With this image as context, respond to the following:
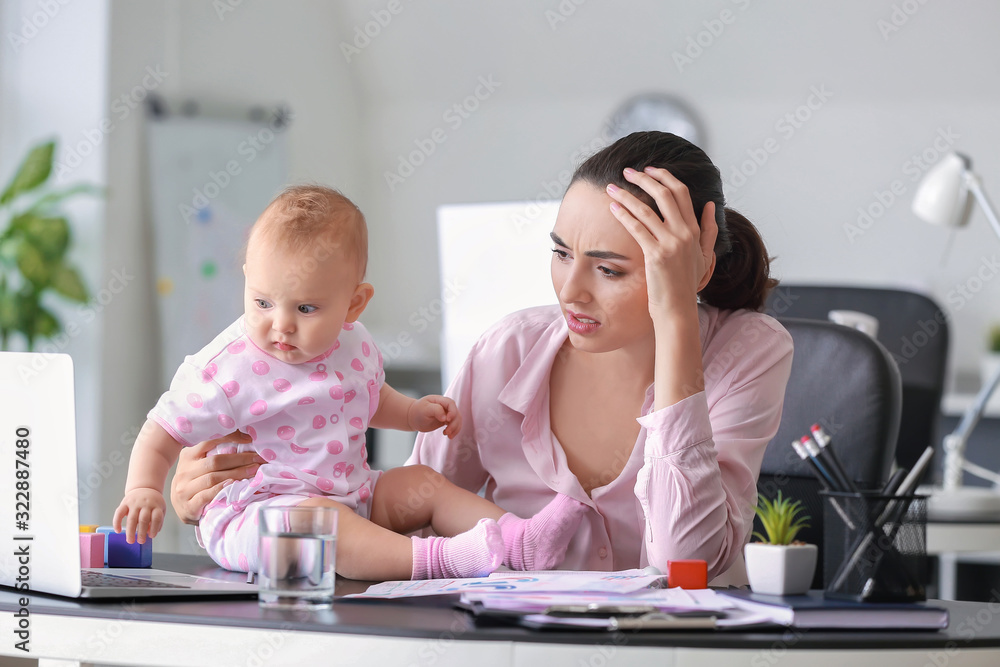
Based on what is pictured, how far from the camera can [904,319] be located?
9.23 feet

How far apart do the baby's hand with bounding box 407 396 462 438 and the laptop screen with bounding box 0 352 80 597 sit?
19.5 inches

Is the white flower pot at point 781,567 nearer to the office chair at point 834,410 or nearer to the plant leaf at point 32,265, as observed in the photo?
the office chair at point 834,410

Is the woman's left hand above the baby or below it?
above

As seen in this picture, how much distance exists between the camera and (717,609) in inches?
30.6

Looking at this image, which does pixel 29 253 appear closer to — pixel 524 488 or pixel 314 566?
pixel 524 488

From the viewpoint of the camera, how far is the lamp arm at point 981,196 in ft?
8.73

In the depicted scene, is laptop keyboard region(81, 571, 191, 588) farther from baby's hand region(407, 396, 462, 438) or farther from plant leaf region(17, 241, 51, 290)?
plant leaf region(17, 241, 51, 290)

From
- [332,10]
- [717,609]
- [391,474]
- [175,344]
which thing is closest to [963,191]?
[391,474]

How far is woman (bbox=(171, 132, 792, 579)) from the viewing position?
3.77 ft

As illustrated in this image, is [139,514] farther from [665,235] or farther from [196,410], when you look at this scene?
[665,235]

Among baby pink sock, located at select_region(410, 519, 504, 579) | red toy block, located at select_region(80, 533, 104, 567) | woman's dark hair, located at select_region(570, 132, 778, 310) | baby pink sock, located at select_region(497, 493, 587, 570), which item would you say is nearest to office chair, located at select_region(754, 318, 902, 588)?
woman's dark hair, located at select_region(570, 132, 778, 310)

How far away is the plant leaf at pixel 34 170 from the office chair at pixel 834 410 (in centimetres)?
310

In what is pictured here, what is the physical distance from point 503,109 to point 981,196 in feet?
11.0

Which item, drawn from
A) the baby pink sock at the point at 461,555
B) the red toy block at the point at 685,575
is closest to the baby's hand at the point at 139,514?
the baby pink sock at the point at 461,555
